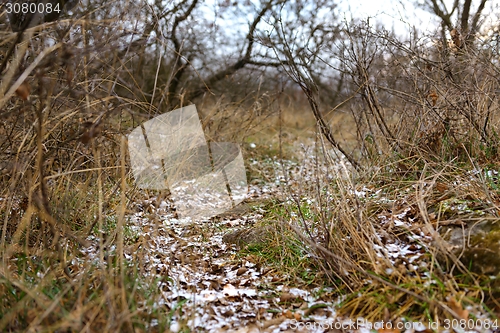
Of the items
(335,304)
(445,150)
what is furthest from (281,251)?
(445,150)

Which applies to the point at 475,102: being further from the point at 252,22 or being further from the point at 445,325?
the point at 252,22

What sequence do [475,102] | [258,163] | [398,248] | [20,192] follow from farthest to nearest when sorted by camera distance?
[258,163]
[475,102]
[20,192]
[398,248]

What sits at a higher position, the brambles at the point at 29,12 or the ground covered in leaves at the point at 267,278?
the brambles at the point at 29,12

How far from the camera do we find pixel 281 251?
3.20 meters

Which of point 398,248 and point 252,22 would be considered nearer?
point 398,248

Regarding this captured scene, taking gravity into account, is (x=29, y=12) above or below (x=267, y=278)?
above

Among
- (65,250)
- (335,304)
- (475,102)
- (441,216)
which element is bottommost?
(335,304)

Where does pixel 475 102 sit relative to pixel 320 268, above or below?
above

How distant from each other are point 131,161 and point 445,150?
9.89ft

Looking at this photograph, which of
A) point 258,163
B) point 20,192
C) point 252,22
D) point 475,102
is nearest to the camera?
point 20,192

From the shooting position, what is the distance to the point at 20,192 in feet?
10.2

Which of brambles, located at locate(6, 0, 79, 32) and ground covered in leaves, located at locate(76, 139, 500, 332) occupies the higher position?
brambles, located at locate(6, 0, 79, 32)

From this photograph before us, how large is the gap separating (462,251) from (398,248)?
38cm

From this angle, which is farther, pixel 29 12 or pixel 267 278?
pixel 267 278
